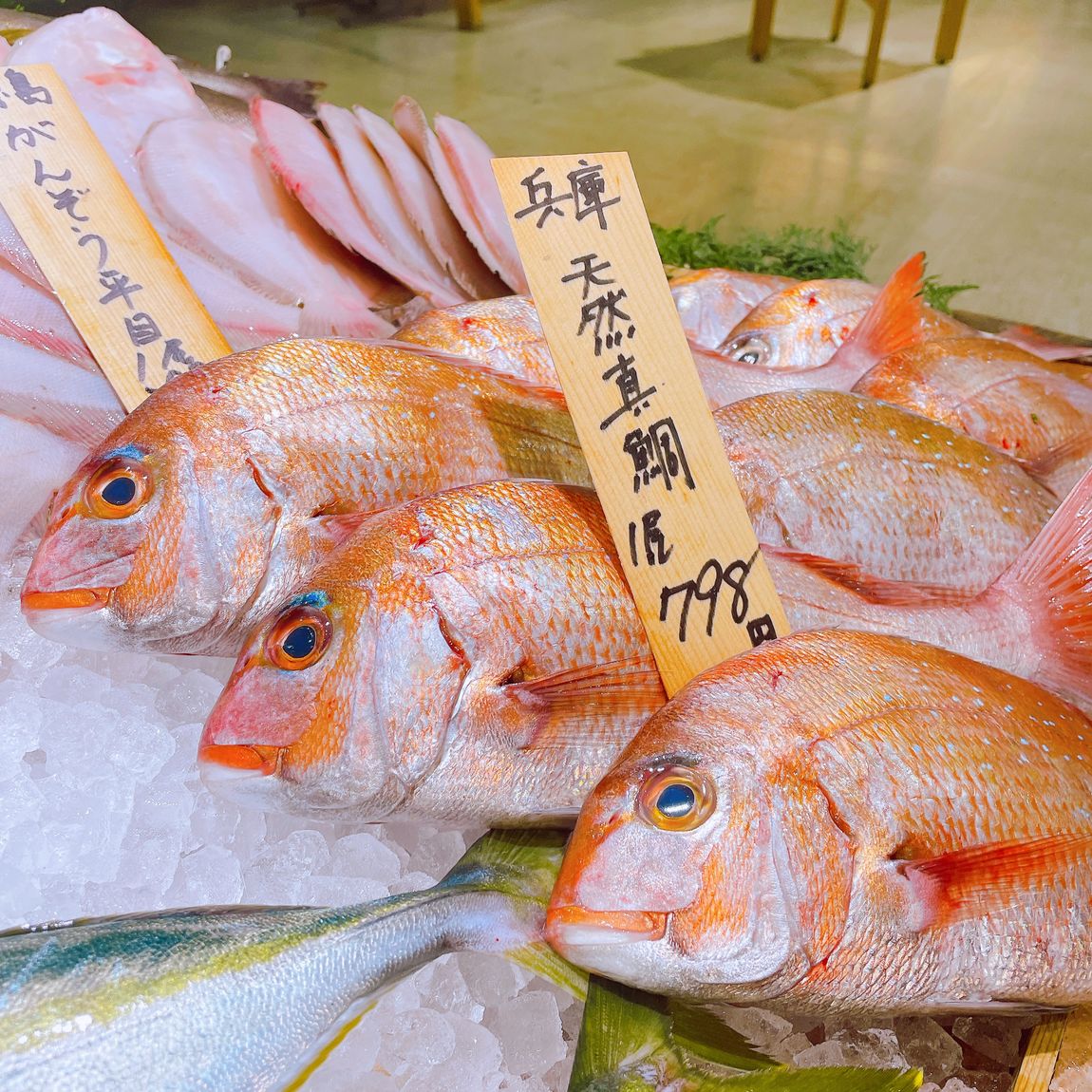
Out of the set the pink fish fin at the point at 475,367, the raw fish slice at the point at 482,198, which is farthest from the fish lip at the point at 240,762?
the raw fish slice at the point at 482,198

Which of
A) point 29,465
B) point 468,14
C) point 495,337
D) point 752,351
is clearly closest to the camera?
point 29,465

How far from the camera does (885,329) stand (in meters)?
1.60

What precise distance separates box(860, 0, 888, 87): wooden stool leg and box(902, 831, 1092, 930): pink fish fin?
4.76 m

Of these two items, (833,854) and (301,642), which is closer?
(833,854)

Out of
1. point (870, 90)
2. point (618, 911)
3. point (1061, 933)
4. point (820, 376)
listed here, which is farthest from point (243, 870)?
point (870, 90)

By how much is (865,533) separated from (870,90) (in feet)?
13.9

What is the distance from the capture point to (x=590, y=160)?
1124mm

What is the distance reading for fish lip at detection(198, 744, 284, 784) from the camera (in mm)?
872

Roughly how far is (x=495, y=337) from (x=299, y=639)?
2.40ft

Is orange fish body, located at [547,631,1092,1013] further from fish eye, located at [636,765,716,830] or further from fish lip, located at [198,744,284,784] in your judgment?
fish lip, located at [198,744,284,784]

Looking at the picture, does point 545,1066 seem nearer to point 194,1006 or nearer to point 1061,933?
point 194,1006

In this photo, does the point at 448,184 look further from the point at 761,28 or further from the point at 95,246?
the point at 761,28

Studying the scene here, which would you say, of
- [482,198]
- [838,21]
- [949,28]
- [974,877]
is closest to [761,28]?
[838,21]

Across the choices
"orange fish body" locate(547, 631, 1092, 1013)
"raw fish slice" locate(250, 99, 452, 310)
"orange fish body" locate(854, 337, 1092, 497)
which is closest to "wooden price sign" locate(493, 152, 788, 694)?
"orange fish body" locate(547, 631, 1092, 1013)
